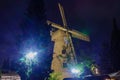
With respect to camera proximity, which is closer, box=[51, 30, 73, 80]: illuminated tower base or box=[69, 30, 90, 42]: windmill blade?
box=[51, 30, 73, 80]: illuminated tower base

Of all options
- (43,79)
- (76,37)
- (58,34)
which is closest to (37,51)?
(43,79)

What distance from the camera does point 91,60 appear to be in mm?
42656

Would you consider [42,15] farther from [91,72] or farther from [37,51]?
[91,72]

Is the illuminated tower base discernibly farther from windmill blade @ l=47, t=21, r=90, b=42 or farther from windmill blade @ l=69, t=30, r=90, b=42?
windmill blade @ l=69, t=30, r=90, b=42

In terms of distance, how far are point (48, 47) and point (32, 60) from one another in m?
2.95

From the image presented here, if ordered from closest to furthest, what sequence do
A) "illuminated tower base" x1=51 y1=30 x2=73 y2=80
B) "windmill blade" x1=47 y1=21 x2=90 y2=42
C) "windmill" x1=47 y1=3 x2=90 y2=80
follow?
1. "windmill" x1=47 y1=3 x2=90 y2=80
2. "illuminated tower base" x1=51 y1=30 x2=73 y2=80
3. "windmill blade" x1=47 y1=21 x2=90 y2=42

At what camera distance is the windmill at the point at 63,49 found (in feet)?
139

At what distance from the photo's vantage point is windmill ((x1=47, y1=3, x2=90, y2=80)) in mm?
42219

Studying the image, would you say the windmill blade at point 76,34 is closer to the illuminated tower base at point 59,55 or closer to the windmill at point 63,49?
the windmill at point 63,49

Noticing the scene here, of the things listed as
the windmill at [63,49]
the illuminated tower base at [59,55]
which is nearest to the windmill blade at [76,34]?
the windmill at [63,49]

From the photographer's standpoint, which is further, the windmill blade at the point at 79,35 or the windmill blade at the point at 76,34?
the windmill blade at the point at 79,35

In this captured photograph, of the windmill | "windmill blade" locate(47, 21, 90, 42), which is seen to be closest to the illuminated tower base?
the windmill

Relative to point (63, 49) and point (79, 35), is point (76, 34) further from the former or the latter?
point (63, 49)

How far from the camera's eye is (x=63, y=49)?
44188 millimetres
